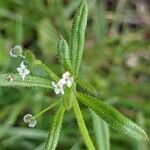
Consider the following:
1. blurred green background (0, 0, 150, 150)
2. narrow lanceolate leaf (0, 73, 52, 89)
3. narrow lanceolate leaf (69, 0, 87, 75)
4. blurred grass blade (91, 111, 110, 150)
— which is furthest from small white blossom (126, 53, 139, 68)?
narrow lanceolate leaf (0, 73, 52, 89)

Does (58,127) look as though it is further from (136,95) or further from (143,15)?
(143,15)

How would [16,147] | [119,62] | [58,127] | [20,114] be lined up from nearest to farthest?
[58,127] → [16,147] → [20,114] → [119,62]

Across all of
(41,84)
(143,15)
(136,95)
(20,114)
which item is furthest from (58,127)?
(143,15)

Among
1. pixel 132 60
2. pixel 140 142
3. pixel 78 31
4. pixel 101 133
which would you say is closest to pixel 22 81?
pixel 78 31

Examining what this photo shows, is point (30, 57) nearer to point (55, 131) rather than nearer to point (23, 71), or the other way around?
point (23, 71)

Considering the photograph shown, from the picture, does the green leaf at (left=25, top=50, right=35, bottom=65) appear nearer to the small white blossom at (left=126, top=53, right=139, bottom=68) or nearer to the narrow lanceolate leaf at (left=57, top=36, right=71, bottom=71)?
the narrow lanceolate leaf at (left=57, top=36, right=71, bottom=71)

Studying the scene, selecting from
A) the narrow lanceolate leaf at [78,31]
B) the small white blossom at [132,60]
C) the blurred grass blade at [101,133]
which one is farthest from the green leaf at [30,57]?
the small white blossom at [132,60]

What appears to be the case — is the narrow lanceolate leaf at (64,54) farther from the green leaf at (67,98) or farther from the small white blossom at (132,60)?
the small white blossom at (132,60)
